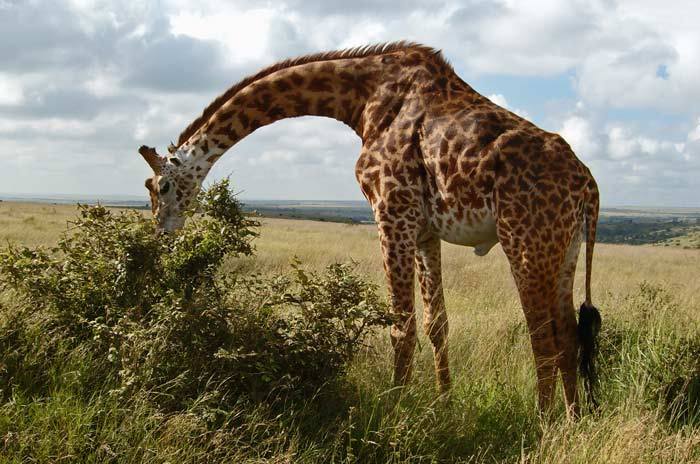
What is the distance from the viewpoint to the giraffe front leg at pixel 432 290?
6133 millimetres

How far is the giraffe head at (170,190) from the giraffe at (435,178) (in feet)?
0.04

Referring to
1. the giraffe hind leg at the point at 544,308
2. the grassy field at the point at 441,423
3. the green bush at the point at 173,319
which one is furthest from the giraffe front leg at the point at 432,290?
the green bush at the point at 173,319

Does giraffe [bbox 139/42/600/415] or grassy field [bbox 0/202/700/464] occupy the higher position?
giraffe [bbox 139/42/600/415]

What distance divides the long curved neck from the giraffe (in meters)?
0.01

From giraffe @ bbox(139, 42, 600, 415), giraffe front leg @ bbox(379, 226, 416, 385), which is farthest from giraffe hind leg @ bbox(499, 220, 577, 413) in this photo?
giraffe front leg @ bbox(379, 226, 416, 385)

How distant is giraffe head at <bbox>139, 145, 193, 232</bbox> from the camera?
649 centimetres

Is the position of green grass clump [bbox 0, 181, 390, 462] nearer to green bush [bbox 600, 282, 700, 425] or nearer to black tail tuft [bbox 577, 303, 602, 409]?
black tail tuft [bbox 577, 303, 602, 409]

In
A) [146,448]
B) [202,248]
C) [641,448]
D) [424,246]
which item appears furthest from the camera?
[424,246]

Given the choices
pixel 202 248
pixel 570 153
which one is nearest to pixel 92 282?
pixel 202 248

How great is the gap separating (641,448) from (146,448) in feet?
11.1

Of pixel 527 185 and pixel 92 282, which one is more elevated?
pixel 527 185

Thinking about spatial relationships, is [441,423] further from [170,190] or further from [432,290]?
[170,190]

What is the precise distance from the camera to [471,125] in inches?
217

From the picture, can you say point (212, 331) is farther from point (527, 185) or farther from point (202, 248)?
point (527, 185)
